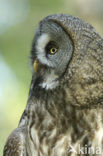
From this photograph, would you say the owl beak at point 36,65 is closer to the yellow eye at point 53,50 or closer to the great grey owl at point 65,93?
the great grey owl at point 65,93

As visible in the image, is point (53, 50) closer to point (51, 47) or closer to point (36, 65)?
point (51, 47)

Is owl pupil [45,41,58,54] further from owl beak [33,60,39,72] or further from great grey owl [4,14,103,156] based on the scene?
owl beak [33,60,39,72]

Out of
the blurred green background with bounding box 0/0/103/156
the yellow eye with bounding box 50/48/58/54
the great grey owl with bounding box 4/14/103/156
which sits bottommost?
the great grey owl with bounding box 4/14/103/156

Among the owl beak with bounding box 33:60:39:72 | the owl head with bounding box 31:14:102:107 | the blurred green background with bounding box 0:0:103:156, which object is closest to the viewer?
the owl head with bounding box 31:14:102:107

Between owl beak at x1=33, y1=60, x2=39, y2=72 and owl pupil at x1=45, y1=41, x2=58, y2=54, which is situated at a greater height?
owl pupil at x1=45, y1=41, x2=58, y2=54

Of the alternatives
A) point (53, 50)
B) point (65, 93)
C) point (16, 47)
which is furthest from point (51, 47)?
point (16, 47)

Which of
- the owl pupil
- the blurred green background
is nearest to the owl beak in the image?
the owl pupil

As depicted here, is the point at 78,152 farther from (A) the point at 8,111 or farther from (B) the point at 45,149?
(A) the point at 8,111
